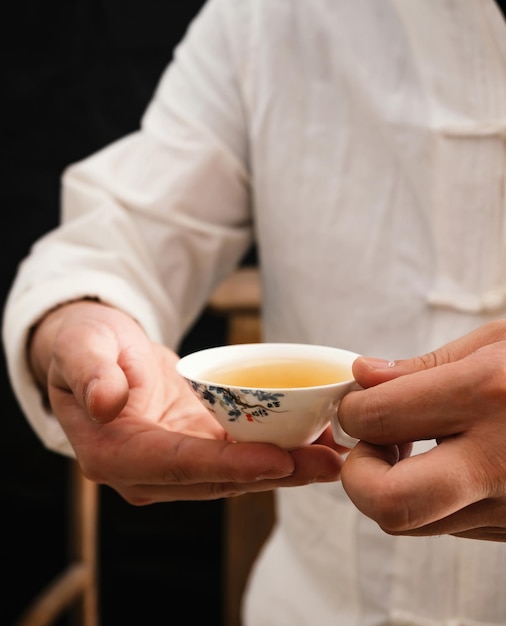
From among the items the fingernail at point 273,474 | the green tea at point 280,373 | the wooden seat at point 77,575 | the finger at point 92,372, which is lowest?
the wooden seat at point 77,575

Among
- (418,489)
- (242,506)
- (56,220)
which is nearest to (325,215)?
(418,489)

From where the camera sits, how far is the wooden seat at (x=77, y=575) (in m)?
1.53

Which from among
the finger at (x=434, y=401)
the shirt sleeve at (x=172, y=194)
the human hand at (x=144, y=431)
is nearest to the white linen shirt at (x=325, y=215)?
the shirt sleeve at (x=172, y=194)

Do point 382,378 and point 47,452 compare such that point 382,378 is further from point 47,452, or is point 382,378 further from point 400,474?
point 47,452

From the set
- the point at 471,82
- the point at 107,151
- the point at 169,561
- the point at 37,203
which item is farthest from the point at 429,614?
the point at 37,203

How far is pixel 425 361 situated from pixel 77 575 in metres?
1.29

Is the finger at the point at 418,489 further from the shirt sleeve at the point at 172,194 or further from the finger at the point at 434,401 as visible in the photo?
the shirt sleeve at the point at 172,194

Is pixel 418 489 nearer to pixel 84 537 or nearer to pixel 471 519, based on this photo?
pixel 471 519

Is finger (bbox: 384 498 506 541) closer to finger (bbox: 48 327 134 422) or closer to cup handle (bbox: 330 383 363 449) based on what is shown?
cup handle (bbox: 330 383 363 449)

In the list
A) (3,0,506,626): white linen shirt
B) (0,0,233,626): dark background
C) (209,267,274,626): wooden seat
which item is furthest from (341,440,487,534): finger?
(0,0,233,626): dark background

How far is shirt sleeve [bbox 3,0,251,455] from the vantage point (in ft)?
3.14

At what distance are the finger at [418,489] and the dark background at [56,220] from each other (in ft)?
5.61

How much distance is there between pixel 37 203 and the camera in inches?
83.6

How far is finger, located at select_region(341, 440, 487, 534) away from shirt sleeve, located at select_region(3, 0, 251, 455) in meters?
0.51
